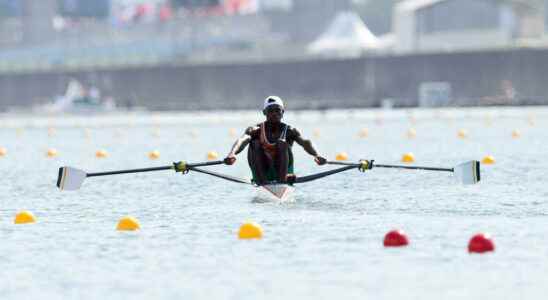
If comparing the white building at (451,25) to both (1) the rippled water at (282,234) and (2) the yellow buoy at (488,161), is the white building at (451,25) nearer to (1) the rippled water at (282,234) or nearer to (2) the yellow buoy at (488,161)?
(2) the yellow buoy at (488,161)

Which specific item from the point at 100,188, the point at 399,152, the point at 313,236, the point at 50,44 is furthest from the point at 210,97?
the point at 50,44

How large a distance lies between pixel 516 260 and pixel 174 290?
2750mm

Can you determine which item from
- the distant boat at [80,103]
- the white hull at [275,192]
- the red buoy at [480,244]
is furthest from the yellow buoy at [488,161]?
the distant boat at [80,103]

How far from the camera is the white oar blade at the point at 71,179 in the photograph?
16.2m

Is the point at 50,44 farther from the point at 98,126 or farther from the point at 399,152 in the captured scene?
the point at 399,152

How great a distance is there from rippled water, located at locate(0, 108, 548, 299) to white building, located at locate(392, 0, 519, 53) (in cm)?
3754

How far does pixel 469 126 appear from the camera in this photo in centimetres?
3647

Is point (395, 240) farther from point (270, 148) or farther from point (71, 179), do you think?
point (71, 179)

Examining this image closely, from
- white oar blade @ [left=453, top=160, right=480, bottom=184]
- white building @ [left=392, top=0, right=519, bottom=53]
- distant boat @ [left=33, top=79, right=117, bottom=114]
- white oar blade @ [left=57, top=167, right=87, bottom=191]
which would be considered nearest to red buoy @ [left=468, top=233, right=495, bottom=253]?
white oar blade @ [left=453, top=160, right=480, bottom=184]

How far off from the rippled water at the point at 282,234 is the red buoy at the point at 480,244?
0.09 m

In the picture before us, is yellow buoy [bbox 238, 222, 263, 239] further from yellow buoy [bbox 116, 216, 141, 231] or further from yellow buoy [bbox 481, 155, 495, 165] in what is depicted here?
yellow buoy [bbox 481, 155, 495, 165]

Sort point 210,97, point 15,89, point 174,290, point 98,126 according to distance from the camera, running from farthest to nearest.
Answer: point 15,89 < point 210,97 < point 98,126 < point 174,290

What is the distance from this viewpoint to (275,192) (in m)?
14.6

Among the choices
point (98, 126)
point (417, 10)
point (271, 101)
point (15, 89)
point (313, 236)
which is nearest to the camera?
point (313, 236)
